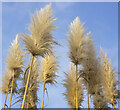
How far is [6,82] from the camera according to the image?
12.8 feet

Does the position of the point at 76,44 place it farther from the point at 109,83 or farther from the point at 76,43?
the point at 109,83

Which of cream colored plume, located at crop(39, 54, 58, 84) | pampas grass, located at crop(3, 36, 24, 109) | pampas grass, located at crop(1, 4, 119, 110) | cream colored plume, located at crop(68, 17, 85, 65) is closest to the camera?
pampas grass, located at crop(1, 4, 119, 110)

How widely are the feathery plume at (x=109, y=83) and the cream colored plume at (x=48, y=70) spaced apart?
43.1 inches

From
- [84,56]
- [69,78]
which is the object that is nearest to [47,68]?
[69,78]

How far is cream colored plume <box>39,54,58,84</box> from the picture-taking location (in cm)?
363

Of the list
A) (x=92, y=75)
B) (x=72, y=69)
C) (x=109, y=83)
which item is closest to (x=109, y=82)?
(x=109, y=83)

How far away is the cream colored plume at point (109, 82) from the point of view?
10.1 feet

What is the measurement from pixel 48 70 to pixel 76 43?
103 cm

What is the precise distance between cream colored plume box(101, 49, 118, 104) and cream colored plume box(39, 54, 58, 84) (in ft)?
3.60

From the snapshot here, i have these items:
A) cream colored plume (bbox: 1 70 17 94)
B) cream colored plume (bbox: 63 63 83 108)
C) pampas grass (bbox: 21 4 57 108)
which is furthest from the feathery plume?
cream colored plume (bbox: 1 70 17 94)

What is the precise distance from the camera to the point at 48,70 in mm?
3656

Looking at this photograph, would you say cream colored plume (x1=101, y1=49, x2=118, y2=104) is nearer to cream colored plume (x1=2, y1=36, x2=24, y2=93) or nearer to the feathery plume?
the feathery plume

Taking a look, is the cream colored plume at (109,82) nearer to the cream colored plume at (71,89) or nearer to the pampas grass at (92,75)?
the pampas grass at (92,75)

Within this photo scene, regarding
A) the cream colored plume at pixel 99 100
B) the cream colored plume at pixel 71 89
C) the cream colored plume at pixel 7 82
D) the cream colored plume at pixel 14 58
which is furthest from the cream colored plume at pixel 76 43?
the cream colored plume at pixel 7 82
